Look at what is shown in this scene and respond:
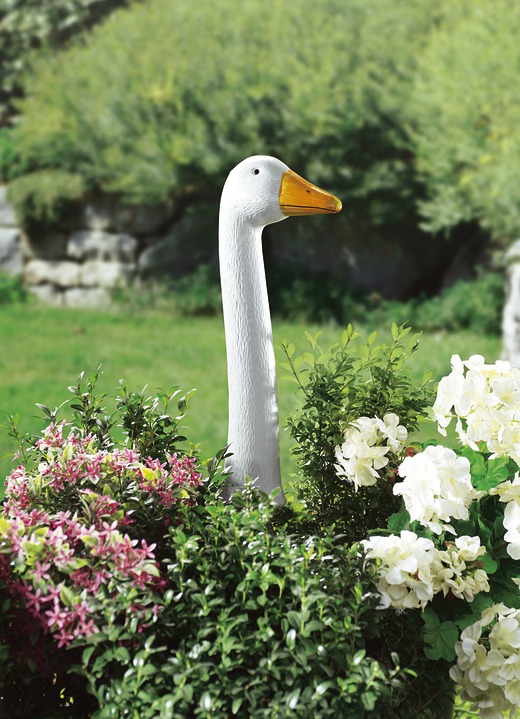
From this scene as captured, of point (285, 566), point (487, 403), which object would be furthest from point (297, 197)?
point (285, 566)

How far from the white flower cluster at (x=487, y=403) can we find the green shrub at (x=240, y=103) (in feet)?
21.5

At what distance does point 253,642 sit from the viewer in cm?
161

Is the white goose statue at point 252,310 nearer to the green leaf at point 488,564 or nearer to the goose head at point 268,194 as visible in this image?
the goose head at point 268,194

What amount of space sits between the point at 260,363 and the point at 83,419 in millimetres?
437

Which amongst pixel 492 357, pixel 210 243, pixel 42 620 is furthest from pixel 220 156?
pixel 42 620

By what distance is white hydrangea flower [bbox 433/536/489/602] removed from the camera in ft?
5.87

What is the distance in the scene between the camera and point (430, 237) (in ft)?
30.3

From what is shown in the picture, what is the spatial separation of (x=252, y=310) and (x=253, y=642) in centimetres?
76

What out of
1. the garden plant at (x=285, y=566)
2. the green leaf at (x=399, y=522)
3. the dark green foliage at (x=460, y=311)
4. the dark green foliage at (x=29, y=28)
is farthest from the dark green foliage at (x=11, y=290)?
the green leaf at (x=399, y=522)

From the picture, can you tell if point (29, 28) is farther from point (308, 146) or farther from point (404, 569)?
point (404, 569)

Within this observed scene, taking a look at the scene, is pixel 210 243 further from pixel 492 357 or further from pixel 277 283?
pixel 492 357

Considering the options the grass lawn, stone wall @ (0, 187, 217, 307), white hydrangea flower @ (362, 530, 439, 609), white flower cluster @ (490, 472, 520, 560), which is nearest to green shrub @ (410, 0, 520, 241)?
the grass lawn

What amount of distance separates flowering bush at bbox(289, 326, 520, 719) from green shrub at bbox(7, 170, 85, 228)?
7.04 metres

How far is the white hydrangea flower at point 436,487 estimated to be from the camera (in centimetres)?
182
